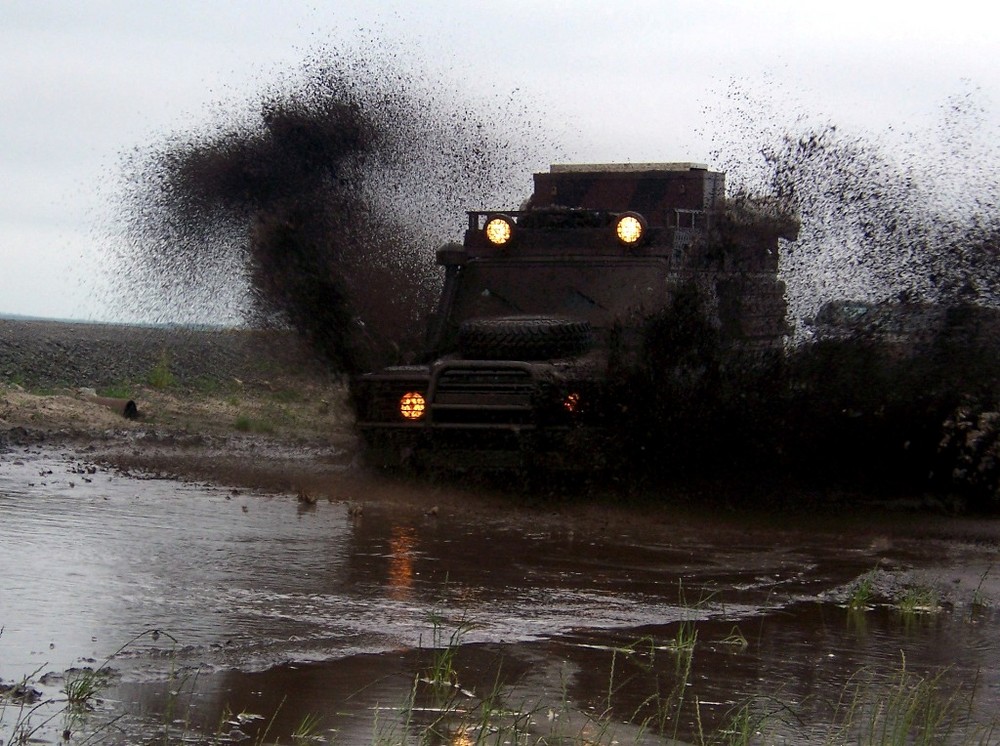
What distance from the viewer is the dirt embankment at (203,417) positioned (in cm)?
1216

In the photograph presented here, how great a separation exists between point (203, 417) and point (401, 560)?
9838 millimetres

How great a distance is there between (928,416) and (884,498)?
2.36ft

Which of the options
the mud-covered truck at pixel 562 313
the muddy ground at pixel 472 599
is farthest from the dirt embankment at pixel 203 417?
the mud-covered truck at pixel 562 313

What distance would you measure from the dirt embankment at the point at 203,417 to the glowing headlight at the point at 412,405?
4.47 ft

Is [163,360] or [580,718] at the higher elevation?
[163,360]

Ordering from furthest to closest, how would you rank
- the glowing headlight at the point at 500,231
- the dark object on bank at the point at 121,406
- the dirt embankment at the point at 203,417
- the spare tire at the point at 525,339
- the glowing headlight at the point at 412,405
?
1. the dark object on bank at the point at 121,406
2. the dirt embankment at the point at 203,417
3. the glowing headlight at the point at 500,231
4. the spare tire at the point at 525,339
5. the glowing headlight at the point at 412,405

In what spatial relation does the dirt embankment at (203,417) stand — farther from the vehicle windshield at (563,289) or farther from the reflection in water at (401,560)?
the reflection in water at (401,560)

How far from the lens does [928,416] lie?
10.3m

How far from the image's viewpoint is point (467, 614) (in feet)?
20.2

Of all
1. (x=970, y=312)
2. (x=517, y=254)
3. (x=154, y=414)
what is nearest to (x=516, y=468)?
(x=517, y=254)

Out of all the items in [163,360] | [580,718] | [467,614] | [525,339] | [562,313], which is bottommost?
[580,718]

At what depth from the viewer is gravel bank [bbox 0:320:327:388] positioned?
46.9ft

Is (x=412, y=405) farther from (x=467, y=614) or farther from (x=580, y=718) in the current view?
(x=580, y=718)

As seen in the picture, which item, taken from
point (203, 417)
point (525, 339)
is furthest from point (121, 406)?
point (525, 339)
